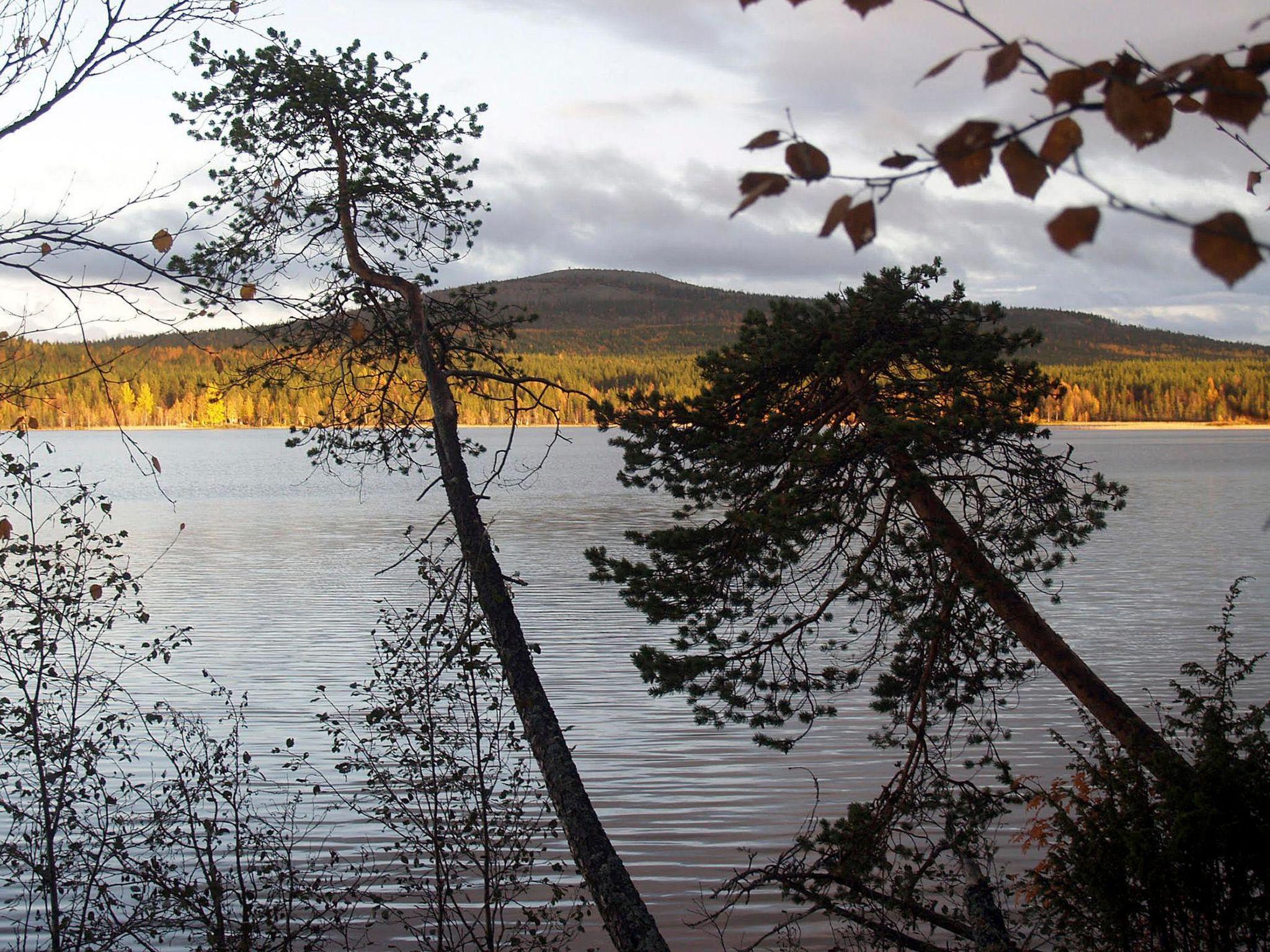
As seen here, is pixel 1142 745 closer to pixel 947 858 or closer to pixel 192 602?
pixel 947 858

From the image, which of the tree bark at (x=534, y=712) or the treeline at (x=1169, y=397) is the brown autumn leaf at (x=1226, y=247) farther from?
the treeline at (x=1169, y=397)

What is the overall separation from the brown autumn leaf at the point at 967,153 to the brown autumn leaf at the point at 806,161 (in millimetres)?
179

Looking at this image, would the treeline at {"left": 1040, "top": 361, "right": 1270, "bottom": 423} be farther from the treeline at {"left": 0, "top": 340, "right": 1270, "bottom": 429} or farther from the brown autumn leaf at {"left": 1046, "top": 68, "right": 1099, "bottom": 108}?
the brown autumn leaf at {"left": 1046, "top": 68, "right": 1099, "bottom": 108}

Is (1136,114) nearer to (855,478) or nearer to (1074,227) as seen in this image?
(1074,227)

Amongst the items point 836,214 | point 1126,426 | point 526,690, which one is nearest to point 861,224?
point 836,214

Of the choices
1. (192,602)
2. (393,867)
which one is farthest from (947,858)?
(192,602)

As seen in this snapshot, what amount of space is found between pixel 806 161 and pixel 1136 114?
486 mm

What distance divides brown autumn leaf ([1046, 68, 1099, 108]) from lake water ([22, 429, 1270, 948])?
591 cm

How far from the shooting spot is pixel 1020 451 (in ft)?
24.1

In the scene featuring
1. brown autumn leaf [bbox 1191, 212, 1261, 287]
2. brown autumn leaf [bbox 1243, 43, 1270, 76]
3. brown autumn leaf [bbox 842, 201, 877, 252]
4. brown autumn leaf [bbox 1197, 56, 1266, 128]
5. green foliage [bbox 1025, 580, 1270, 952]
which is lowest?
Result: green foliage [bbox 1025, 580, 1270, 952]

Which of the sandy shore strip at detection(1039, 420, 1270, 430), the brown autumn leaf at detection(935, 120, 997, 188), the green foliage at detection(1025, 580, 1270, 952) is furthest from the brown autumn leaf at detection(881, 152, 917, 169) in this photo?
the sandy shore strip at detection(1039, 420, 1270, 430)

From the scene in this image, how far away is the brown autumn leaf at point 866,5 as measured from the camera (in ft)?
6.08

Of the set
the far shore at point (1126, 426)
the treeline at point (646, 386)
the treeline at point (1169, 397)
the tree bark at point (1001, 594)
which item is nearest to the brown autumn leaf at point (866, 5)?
the tree bark at point (1001, 594)

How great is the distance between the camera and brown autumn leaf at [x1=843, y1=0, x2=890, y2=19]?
73.0 inches
